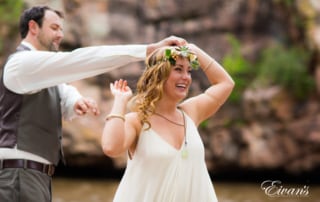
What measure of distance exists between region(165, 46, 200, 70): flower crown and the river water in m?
6.97

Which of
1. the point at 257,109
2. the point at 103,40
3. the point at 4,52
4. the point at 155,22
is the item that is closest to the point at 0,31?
the point at 4,52

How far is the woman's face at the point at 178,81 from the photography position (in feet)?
11.4

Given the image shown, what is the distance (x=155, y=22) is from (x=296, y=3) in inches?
131

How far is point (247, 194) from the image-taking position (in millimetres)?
12055

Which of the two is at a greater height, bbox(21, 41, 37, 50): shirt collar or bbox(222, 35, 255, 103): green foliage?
bbox(21, 41, 37, 50): shirt collar

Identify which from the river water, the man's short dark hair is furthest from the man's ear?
the river water

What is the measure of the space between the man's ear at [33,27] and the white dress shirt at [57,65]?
0.27 metres

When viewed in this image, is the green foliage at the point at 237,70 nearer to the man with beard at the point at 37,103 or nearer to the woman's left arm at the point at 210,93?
the woman's left arm at the point at 210,93

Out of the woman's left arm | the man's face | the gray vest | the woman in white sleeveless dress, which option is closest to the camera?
the woman in white sleeveless dress

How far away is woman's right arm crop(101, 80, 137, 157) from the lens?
3.18 meters

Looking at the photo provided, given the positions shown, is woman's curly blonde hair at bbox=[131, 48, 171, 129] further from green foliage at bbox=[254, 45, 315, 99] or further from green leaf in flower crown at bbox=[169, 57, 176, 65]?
green foliage at bbox=[254, 45, 315, 99]

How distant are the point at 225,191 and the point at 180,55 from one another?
9318mm

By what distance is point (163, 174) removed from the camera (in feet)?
11.0

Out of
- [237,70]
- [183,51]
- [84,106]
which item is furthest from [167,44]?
[237,70]
